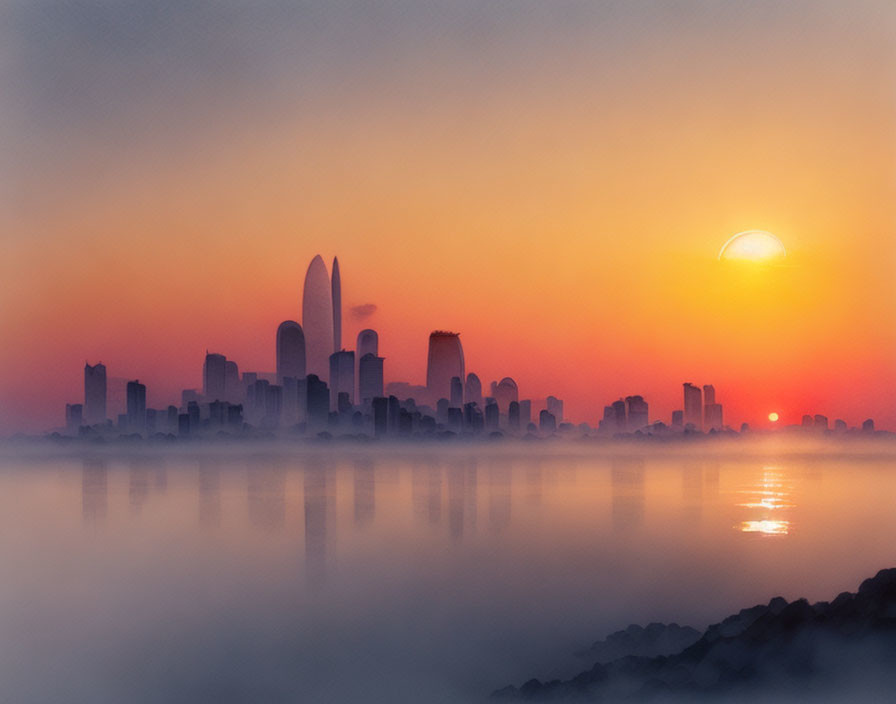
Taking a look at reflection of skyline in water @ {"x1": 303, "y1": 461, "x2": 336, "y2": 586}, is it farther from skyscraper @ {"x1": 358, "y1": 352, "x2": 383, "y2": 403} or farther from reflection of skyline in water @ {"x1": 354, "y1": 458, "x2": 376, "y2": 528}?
skyscraper @ {"x1": 358, "y1": 352, "x2": 383, "y2": 403}

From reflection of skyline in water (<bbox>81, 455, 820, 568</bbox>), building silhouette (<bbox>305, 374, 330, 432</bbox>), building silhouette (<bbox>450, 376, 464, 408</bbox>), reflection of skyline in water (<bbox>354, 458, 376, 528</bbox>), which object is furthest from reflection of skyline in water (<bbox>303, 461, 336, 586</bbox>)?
building silhouette (<bbox>450, 376, 464, 408</bbox>)

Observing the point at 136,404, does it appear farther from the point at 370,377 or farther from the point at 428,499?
the point at 428,499

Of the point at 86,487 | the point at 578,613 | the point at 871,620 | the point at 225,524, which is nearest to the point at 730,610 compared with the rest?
the point at 578,613

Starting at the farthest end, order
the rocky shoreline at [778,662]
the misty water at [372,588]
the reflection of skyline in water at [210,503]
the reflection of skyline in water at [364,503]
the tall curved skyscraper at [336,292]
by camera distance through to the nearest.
Result: the reflection of skyline in water at [210,503] → the reflection of skyline in water at [364,503] → the tall curved skyscraper at [336,292] → the misty water at [372,588] → the rocky shoreline at [778,662]

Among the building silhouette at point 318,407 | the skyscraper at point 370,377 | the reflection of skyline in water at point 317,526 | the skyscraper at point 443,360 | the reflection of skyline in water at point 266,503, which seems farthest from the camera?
the reflection of skyline in water at point 266,503

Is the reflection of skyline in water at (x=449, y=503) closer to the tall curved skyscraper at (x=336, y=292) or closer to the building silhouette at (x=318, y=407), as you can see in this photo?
the building silhouette at (x=318, y=407)

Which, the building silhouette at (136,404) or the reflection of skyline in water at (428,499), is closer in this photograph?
the building silhouette at (136,404)

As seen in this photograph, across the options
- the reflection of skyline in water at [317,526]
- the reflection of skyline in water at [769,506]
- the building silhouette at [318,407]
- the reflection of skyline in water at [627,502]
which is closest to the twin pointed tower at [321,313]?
the building silhouette at [318,407]
